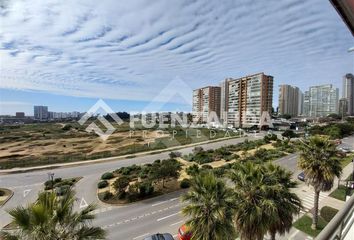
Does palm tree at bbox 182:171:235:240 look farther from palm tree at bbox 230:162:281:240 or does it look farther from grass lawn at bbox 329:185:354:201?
grass lawn at bbox 329:185:354:201

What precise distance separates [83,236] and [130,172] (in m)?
18.8

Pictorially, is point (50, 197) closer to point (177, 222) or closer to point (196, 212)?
point (196, 212)

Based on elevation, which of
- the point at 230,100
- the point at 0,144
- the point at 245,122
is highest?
the point at 230,100

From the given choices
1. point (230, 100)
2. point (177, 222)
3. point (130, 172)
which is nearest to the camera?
point (177, 222)

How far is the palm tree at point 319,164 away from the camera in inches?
432

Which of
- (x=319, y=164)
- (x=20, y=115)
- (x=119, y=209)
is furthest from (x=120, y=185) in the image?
(x=20, y=115)

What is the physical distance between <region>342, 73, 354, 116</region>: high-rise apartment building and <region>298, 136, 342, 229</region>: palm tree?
88.1m

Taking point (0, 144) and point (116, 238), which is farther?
point (0, 144)

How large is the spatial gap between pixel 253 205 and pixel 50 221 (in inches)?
231

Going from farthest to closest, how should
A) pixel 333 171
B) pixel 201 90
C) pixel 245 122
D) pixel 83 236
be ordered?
pixel 201 90
pixel 245 122
pixel 333 171
pixel 83 236

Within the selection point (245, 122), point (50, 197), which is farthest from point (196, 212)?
point (245, 122)

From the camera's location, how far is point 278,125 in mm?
63875

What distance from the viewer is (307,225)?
460 inches

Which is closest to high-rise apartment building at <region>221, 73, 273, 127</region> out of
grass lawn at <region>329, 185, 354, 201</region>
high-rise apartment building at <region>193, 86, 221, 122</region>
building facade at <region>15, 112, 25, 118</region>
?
high-rise apartment building at <region>193, 86, 221, 122</region>
